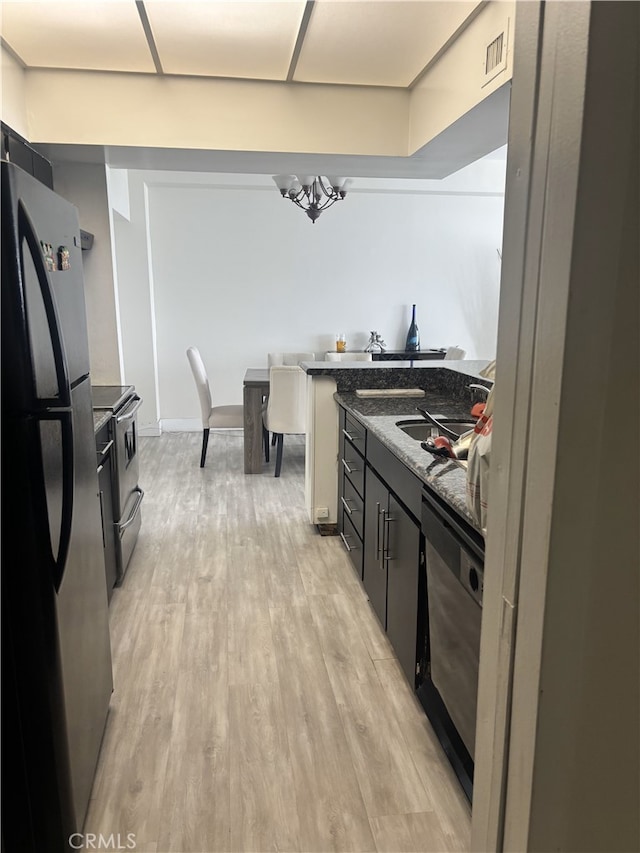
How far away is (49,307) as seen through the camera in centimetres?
137

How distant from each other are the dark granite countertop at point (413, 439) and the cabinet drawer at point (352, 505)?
41 cm

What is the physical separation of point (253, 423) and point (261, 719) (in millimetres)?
3132

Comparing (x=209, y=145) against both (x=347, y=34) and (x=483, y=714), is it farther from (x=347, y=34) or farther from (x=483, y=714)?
(x=483, y=714)

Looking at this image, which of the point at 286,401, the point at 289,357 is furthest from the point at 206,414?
the point at 289,357

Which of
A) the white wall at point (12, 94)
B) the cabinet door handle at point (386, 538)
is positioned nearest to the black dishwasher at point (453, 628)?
the cabinet door handle at point (386, 538)

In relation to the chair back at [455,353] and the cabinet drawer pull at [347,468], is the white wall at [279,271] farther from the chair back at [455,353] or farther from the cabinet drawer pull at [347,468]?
the cabinet drawer pull at [347,468]

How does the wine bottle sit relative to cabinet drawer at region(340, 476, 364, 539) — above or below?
above

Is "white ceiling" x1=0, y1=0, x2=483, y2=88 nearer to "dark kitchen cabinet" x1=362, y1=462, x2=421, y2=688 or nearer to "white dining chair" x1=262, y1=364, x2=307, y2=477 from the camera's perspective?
"dark kitchen cabinet" x1=362, y1=462, x2=421, y2=688

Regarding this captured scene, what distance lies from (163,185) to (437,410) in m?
4.32

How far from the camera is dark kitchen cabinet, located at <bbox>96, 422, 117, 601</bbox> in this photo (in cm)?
258

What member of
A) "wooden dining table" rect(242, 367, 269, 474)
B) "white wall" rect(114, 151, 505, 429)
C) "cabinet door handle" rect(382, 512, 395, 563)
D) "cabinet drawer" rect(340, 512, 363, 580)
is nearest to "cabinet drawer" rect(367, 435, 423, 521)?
"cabinet door handle" rect(382, 512, 395, 563)

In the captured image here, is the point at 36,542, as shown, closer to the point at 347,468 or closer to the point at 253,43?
the point at 347,468

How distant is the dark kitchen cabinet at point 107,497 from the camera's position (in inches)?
102

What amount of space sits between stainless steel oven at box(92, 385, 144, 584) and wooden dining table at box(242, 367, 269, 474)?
5.01 feet
